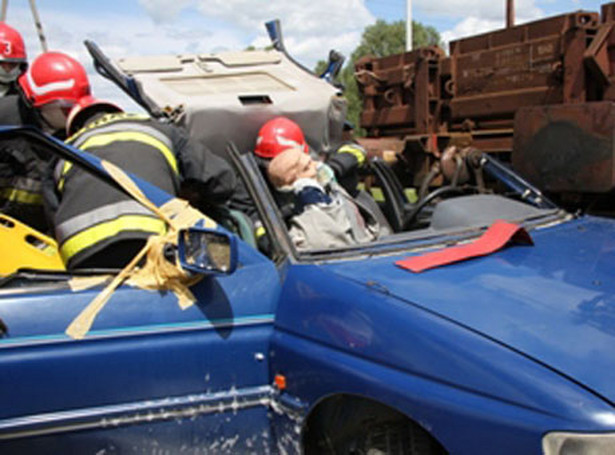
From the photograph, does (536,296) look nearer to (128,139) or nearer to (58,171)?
(128,139)

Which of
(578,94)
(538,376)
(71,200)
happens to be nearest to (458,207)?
(538,376)

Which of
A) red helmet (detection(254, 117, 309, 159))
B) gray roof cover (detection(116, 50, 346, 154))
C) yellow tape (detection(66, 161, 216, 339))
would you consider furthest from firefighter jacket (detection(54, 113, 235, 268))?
gray roof cover (detection(116, 50, 346, 154))

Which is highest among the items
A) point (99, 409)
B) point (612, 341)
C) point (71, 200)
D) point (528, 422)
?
point (71, 200)

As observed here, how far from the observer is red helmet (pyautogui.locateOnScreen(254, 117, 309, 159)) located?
3.19m

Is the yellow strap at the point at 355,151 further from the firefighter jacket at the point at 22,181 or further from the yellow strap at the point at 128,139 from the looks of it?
the firefighter jacket at the point at 22,181

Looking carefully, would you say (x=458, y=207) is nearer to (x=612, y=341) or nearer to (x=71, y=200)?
(x=612, y=341)

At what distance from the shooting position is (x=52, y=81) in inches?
114

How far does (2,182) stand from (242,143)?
4.30 feet

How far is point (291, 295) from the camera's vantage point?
2.08m

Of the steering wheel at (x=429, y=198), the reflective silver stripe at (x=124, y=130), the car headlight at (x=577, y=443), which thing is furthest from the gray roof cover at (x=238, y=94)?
the car headlight at (x=577, y=443)

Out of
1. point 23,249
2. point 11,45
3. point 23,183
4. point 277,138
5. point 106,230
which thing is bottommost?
point 23,249

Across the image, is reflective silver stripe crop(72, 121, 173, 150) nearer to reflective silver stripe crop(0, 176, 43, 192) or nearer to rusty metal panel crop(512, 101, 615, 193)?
reflective silver stripe crop(0, 176, 43, 192)

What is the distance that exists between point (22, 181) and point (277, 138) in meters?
1.37

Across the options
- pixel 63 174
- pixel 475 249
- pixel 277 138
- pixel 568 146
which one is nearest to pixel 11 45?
pixel 277 138
